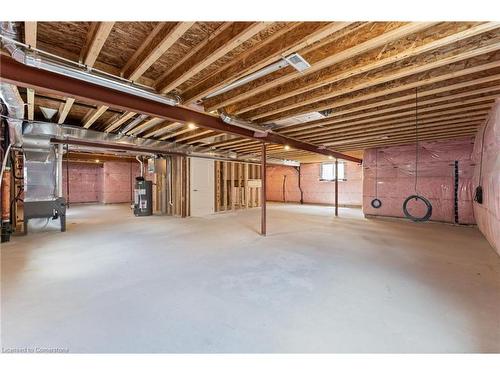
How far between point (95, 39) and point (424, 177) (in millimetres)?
7438

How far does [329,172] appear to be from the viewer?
10.3 m

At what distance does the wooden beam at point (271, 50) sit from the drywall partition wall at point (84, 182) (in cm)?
1056

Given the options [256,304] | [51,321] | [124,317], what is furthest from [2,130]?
[256,304]

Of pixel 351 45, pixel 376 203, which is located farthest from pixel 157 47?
pixel 376 203

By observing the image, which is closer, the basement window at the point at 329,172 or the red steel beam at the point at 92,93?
the red steel beam at the point at 92,93

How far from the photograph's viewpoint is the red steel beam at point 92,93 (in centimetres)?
178

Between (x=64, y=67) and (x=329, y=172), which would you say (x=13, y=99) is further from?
(x=329, y=172)

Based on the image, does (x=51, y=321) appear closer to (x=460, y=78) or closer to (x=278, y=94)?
(x=278, y=94)

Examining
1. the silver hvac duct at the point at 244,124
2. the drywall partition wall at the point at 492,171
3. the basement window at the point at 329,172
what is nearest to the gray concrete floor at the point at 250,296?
the drywall partition wall at the point at 492,171

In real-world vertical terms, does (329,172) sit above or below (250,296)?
above

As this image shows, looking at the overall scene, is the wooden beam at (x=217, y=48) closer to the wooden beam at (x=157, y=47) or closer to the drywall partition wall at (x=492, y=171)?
the wooden beam at (x=157, y=47)

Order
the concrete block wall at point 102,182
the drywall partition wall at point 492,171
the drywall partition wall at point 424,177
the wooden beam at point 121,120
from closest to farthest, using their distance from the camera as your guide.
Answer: the drywall partition wall at point 492,171, the wooden beam at point 121,120, the drywall partition wall at point 424,177, the concrete block wall at point 102,182

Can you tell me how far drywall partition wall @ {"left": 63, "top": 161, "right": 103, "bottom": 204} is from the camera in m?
9.99

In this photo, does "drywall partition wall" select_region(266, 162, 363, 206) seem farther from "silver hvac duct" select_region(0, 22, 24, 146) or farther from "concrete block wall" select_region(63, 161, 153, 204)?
"silver hvac duct" select_region(0, 22, 24, 146)
